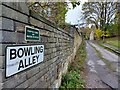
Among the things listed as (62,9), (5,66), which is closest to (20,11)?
(5,66)

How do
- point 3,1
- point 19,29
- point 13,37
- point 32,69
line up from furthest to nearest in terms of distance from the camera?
point 32,69 → point 19,29 → point 13,37 → point 3,1

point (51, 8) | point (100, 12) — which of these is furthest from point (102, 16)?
point (51, 8)

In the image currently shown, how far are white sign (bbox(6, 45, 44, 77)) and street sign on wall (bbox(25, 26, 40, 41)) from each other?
11 cm

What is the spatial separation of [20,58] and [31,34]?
1.65 ft

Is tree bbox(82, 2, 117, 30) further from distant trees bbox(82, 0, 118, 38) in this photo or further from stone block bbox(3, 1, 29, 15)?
stone block bbox(3, 1, 29, 15)

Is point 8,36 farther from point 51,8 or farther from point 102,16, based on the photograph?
point 102,16

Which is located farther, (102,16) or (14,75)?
(102,16)

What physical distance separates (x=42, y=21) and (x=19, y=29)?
3.61ft

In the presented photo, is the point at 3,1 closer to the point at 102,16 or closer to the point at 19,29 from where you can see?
the point at 19,29

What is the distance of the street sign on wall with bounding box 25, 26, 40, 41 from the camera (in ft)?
8.08

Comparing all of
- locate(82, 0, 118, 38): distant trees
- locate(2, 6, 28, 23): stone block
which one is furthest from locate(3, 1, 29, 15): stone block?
locate(82, 0, 118, 38): distant trees

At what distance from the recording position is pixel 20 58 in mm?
2230

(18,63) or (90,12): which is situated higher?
(90,12)

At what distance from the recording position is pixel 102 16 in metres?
44.2
